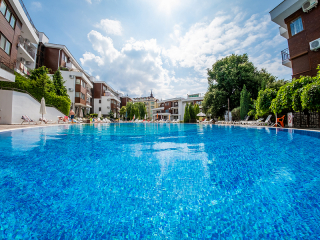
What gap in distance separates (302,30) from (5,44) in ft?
88.8

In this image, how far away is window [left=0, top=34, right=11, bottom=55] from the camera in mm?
13931

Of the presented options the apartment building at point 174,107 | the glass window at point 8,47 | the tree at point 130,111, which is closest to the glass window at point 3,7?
the glass window at point 8,47

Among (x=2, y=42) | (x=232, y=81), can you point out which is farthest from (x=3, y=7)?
(x=232, y=81)

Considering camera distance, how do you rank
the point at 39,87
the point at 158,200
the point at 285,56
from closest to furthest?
the point at 158,200 → the point at 285,56 → the point at 39,87

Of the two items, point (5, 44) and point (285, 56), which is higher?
point (5, 44)

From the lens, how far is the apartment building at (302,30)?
13.3 m

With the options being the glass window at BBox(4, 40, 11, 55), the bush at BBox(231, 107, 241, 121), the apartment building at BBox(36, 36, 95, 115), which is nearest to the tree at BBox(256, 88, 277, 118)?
the bush at BBox(231, 107, 241, 121)

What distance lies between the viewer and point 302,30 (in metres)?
Result: 14.4

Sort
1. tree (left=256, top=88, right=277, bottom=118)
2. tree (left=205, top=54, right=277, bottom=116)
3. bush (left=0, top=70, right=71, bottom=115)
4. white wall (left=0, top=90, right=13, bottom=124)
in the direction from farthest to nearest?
tree (left=205, top=54, right=277, bottom=116) → bush (left=0, top=70, right=71, bottom=115) → tree (left=256, top=88, right=277, bottom=118) → white wall (left=0, top=90, right=13, bottom=124)

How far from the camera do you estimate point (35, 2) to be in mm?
16016

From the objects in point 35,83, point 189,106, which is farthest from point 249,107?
point 35,83

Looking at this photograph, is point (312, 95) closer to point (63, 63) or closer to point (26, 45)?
point (26, 45)

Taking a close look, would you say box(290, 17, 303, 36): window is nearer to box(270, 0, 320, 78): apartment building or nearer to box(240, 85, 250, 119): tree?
box(270, 0, 320, 78): apartment building

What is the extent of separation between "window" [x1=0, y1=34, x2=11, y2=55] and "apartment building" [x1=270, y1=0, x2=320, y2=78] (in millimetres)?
25010
